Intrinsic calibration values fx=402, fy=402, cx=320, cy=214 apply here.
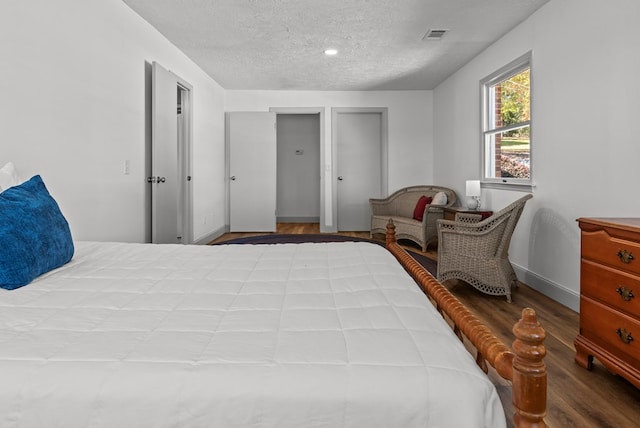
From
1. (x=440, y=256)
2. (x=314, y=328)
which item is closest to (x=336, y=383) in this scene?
(x=314, y=328)

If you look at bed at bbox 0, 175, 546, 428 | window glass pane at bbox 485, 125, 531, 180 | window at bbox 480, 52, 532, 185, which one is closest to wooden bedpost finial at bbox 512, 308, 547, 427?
bed at bbox 0, 175, 546, 428

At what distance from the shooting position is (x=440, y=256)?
12.3 feet

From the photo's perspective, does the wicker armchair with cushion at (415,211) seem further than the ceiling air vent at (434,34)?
Yes

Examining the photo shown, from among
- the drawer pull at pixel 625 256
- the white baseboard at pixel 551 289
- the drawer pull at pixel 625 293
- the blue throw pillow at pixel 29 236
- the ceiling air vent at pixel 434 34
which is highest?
the ceiling air vent at pixel 434 34

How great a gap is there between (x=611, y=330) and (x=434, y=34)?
3269 mm

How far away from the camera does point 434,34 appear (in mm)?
4141

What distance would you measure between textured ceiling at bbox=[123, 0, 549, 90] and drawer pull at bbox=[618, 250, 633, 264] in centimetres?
247

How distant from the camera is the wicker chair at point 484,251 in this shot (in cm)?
329

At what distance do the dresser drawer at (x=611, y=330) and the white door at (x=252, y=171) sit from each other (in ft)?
17.2

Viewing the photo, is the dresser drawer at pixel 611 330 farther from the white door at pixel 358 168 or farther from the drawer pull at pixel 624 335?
the white door at pixel 358 168

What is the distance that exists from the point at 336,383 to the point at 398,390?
125 mm

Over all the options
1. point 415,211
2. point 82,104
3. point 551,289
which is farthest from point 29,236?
point 415,211

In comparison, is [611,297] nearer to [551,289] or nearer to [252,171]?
[551,289]

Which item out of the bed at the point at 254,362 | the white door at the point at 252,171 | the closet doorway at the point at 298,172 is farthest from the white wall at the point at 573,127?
the closet doorway at the point at 298,172
